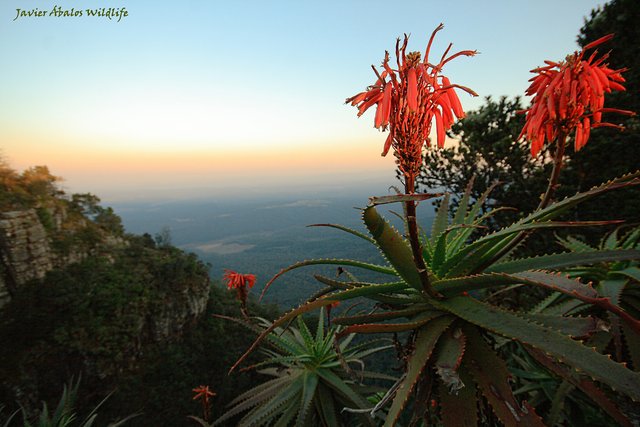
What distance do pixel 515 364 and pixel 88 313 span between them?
3374 centimetres

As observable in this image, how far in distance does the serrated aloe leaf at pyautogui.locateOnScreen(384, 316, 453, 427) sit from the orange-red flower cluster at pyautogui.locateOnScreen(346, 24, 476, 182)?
58 centimetres

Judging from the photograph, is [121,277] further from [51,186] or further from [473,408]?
[473,408]

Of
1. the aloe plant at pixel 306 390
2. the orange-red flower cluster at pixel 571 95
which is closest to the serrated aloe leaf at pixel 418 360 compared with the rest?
the orange-red flower cluster at pixel 571 95

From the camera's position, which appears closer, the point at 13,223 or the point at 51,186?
the point at 13,223

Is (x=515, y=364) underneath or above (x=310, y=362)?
underneath

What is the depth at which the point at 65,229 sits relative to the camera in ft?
99.4

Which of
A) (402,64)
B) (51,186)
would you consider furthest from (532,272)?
(51,186)

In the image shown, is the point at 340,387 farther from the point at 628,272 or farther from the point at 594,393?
the point at 628,272

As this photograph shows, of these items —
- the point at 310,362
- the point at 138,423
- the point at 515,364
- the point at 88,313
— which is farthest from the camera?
the point at 88,313

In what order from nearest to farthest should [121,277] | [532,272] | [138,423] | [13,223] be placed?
[532,272]
[138,423]
[13,223]
[121,277]

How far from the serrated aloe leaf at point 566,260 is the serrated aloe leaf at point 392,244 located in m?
0.35

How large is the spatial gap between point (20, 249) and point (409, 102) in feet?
118

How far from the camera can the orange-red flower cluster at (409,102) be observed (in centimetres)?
102

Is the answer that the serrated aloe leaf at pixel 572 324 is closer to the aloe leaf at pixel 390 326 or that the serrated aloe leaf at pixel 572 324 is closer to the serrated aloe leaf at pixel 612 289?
the aloe leaf at pixel 390 326
